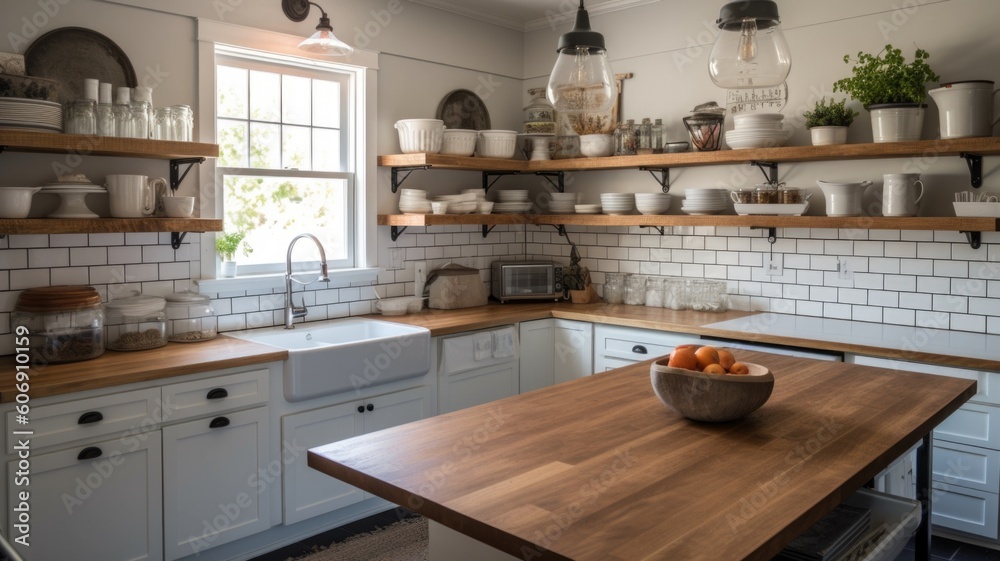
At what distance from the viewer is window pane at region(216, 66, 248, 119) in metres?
4.00

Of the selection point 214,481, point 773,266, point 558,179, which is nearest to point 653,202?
point 773,266

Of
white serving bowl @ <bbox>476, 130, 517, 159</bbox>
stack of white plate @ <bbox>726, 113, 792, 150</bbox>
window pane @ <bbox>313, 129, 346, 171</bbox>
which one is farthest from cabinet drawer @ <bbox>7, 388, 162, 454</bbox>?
stack of white plate @ <bbox>726, 113, 792, 150</bbox>

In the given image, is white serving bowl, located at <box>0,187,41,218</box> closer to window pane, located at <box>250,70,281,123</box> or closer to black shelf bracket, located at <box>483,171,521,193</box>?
window pane, located at <box>250,70,281,123</box>

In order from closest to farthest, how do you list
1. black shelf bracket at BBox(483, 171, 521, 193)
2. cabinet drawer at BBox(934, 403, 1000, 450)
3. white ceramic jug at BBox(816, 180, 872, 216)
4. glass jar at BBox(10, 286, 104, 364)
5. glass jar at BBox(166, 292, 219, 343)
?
glass jar at BBox(10, 286, 104, 364), cabinet drawer at BBox(934, 403, 1000, 450), glass jar at BBox(166, 292, 219, 343), white ceramic jug at BBox(816, 180, 872, 216), black shelf bracket at BBox(483, 171, 521, 193)

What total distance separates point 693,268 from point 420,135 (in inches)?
74.0

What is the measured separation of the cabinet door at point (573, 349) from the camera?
471cm

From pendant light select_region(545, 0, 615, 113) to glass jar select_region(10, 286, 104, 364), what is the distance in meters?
2.18

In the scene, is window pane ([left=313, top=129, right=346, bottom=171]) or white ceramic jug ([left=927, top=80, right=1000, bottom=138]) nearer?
white ceramic jug ([left=927, top=80, right=1000, bottom=138])

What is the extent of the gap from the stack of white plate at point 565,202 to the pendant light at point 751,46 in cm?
308

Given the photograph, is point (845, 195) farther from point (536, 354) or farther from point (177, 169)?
point (177, 169)

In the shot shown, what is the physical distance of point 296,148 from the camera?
436 cm

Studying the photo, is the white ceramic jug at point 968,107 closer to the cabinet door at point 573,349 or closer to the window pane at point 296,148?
the cabinet door at point 573,349

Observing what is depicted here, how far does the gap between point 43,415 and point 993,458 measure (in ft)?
12.4

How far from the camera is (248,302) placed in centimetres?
408
